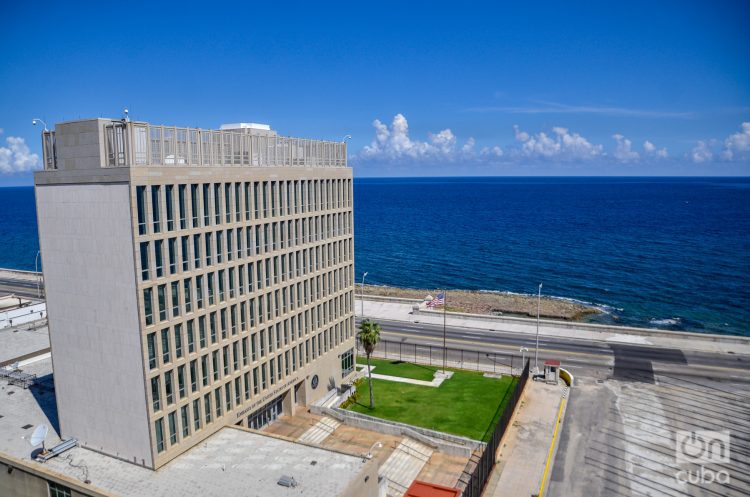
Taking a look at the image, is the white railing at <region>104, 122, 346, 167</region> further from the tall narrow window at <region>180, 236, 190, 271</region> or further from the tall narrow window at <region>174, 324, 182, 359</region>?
the tall narrow window at <region>174, 324, 182, 359</region>

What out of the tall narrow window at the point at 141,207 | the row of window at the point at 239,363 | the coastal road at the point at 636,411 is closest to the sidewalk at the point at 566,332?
the coastal road at the point at 636,411

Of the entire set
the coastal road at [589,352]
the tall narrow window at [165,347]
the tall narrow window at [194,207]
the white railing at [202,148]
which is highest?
the white railing at [202,148]

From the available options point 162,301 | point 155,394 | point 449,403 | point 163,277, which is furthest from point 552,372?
point 163,277

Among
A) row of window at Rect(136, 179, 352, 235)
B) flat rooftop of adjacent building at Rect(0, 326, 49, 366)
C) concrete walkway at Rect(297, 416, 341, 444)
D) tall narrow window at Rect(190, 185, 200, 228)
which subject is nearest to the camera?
row of window at Rect(136, 179, 352, 235)

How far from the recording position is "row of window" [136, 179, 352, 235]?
128 feet

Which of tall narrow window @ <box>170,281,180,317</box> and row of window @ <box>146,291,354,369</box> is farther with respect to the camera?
tall narrow window @ <box>170,281,180,317</box>

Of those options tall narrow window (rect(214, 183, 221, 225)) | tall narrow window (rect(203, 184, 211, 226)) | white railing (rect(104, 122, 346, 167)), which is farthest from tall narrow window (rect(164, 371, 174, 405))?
white railing (rect(104, 122, 346, 167))

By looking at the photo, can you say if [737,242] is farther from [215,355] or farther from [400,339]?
[215,355]

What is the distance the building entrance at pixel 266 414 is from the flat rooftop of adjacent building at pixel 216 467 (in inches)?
206

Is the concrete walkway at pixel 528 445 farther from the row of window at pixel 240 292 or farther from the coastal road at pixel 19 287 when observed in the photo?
the coastal road at pixel 19 287

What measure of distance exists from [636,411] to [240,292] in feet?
142

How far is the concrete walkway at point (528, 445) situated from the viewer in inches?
1828

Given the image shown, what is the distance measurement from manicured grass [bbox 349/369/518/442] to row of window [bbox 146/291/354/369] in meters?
10.8

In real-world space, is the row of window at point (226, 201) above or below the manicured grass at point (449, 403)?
above
